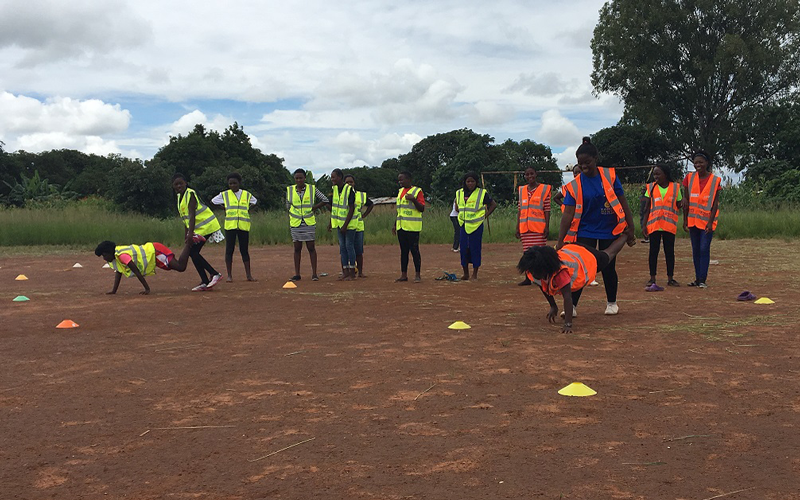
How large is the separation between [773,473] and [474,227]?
8.18 metres

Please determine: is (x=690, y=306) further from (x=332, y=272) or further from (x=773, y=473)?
(x=332, y=272)

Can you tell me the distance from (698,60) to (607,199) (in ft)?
110

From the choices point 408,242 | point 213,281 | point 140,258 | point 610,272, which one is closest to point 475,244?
point 408,242

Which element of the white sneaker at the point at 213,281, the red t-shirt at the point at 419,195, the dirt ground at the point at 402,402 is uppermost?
the red t-shirt at the point at 419,195

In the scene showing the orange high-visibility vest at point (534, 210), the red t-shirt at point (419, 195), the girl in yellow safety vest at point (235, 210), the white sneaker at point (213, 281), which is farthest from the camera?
the girl in yellow safety vest at point (235, 210)

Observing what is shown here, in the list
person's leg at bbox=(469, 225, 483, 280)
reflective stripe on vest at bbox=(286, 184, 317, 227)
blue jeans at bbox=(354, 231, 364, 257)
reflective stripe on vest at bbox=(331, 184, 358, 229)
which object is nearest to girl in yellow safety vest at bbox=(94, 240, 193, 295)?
reflective stripe on vest at bbox=(286, 184, 317, 227)

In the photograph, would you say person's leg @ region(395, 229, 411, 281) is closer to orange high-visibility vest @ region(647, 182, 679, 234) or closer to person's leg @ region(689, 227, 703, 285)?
orange high-visibility vest @ region(647, 182, 679, 234)

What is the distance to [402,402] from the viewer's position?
493 centimetres

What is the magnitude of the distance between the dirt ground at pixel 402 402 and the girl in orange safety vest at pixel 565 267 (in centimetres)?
41

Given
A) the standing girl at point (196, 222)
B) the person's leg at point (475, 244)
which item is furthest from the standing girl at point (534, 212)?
the standing girl at point (196, 222)

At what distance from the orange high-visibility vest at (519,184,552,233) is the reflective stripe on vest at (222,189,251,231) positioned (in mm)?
4404

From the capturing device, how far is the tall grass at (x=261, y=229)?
22.3 m

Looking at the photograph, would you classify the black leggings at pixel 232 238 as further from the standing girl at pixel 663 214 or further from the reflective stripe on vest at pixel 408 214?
the standing girl at pixel 663 214

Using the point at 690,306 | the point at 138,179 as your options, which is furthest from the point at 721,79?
the point at 690,306
